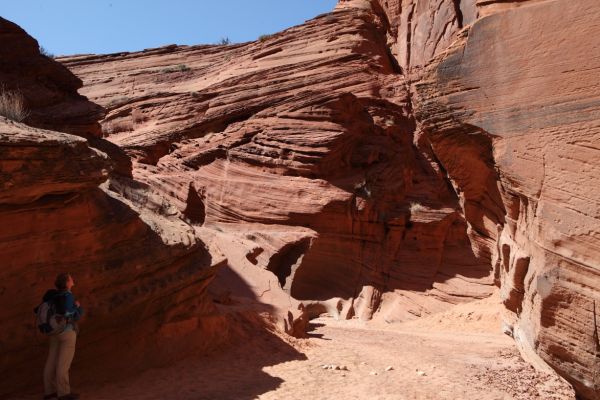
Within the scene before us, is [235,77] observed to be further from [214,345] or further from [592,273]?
[592,273]

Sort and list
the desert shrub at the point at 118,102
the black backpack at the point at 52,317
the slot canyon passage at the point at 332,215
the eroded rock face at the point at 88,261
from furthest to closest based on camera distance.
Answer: the desert shrub at the point at 118,102
the eroded rock face at the point at 88,261
the black backpack at the point at 52,317
the slot canyon passage at the point at 332,215

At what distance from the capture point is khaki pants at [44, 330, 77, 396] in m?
5.82

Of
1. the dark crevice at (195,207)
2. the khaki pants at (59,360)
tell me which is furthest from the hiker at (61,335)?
the dark crevice at (195,207)

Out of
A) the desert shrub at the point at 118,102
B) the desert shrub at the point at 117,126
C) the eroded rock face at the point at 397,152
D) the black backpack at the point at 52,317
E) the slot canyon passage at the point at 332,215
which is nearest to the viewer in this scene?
the eroded rock face at the point at 397,152

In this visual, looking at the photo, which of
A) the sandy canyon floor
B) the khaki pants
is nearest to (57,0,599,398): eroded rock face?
the sandy canyon floor

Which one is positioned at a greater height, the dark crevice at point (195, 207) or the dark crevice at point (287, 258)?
the dark crevice at point (195, 207)

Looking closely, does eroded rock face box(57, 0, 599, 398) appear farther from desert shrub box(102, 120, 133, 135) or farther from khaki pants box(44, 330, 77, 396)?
khaki pants box(44, 330, 77, 396)

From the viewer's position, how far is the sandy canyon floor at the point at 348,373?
7.23 m

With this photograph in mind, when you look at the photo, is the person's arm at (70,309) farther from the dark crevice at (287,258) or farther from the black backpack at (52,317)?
the dark crevice at (287,258)

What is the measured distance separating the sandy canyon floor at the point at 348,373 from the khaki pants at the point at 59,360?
1.99ft

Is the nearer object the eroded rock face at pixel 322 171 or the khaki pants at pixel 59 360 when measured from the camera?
the khaki pants at pixel 59 360

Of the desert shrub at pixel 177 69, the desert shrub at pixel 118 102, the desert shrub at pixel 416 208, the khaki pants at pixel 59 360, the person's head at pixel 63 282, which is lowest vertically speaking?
the khaki pants at pixel 59 360

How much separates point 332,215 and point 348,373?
8.57m

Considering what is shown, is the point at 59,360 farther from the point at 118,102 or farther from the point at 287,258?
the point at 118,102
